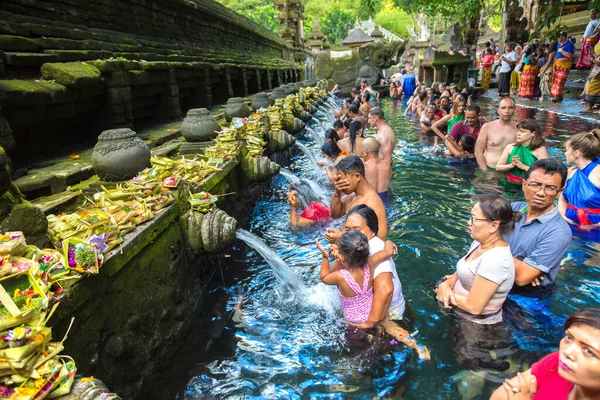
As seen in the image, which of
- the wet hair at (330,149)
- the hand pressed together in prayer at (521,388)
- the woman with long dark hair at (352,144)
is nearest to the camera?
the hand pressed together in prayer at (521,388)

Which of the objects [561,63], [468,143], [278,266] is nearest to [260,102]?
[468,143]

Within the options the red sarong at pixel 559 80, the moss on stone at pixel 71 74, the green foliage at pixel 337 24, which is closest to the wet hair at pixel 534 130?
the moss on stone at pixel 71 74

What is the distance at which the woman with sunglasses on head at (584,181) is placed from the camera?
4.15 m

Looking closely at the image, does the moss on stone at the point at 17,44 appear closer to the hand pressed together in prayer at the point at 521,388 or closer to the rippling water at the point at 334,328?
the rippling water at the point at 334,328

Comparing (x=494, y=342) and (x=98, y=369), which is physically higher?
(x=98, y=369)

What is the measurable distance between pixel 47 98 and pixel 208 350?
11.1 feet

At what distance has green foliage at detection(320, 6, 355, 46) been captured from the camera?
161 feet

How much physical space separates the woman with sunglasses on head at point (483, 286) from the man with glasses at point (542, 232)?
224 mm

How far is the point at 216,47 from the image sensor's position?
12391 millimetres

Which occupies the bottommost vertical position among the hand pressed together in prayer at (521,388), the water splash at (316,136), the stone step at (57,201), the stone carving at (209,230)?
the water splash at (316,136)

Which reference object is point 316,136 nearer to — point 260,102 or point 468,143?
point 260,102

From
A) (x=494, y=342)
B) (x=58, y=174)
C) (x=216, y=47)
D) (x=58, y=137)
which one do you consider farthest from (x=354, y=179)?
(x=216, y=47)

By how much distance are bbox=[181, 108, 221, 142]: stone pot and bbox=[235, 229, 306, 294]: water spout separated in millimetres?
1800

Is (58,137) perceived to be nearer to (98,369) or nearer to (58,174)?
(58,174)
